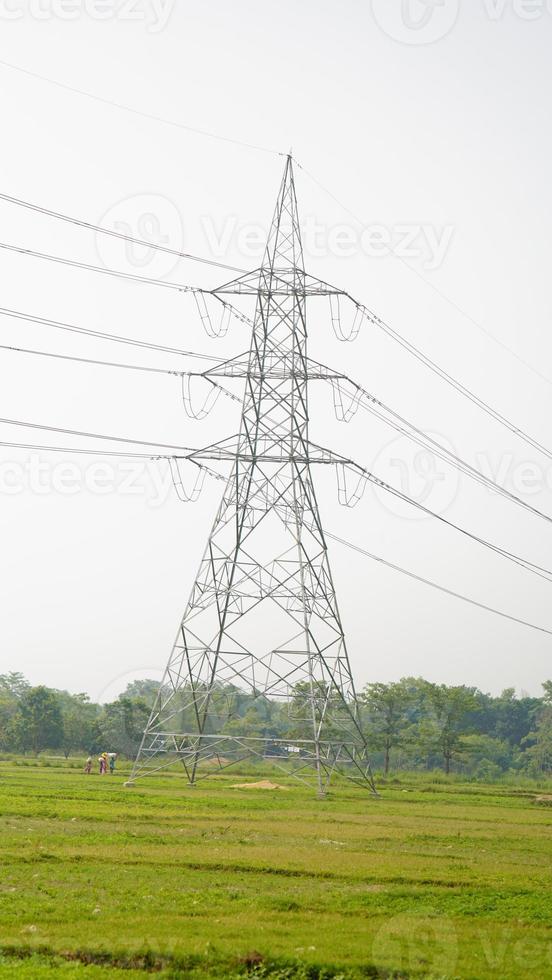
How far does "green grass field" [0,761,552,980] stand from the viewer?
14711 millimetres

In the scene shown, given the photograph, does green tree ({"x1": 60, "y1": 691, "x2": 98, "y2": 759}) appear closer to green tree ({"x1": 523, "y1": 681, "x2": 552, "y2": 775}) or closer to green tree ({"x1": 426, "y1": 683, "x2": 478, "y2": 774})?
green tree ({"x1": 426, "y1": 683, "x2": 478, "y2": 774})

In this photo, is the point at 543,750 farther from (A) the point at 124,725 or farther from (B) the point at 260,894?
(B) the point at 260,894

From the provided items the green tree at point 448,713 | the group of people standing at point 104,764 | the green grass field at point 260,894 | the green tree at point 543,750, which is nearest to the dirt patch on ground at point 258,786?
the group of people standing at point 104,764

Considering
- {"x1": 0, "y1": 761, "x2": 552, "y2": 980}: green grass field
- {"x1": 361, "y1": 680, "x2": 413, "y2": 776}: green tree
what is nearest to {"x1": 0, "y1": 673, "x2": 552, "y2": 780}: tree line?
{"x1": 361, "y1": 680, "x2": 413, "y2": 776}: green tree

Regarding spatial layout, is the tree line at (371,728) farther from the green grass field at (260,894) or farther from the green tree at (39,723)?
the green grass field at (260,894)

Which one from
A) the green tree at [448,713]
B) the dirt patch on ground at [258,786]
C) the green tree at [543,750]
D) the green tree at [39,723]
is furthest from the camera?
the green tree at [543,750]

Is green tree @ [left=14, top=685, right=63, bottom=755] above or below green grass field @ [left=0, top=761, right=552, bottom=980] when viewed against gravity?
above

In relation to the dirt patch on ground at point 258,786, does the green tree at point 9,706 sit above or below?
above

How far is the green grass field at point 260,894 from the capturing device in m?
14.7

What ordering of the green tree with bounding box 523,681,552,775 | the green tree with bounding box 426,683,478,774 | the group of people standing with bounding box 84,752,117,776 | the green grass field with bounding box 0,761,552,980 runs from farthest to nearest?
the green tree with bounding box 523,681,552,775 → the green tree with bounding box 426,683,478,774 → the group of people standing with bounding box 84,752,117,776 → the green grass field with bounding box 0,761,552,980

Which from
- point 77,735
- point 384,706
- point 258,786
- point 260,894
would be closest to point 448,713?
point 384,706

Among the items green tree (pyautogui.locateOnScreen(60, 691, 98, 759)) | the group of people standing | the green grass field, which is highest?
green tree (pyautogui.locateOnScreen(60, 691, 98, 759))

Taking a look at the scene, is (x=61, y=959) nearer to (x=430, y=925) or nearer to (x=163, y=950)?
(x=163, y=950)

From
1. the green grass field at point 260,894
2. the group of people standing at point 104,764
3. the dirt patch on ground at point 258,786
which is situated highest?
the group of people standing at point 104,764
